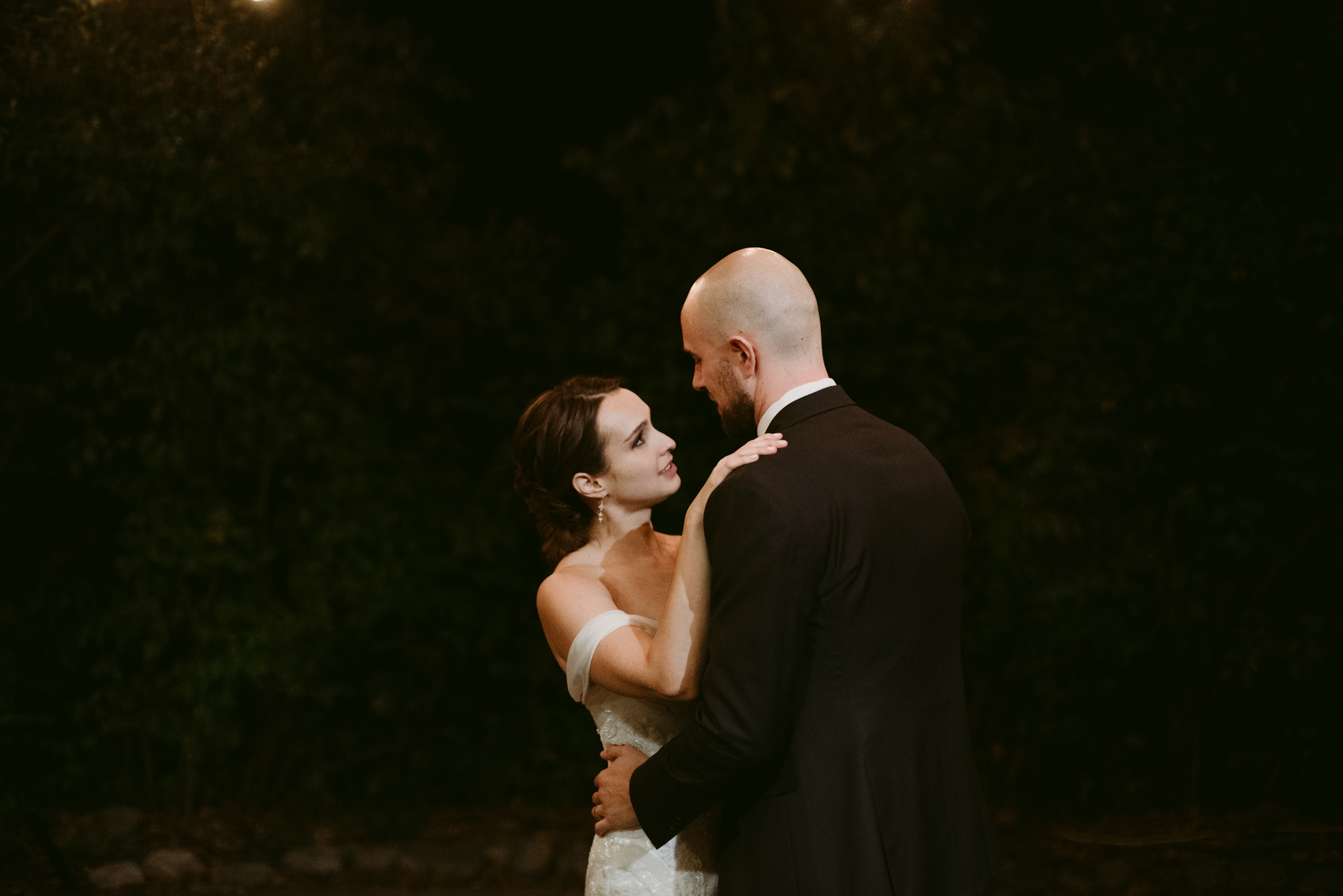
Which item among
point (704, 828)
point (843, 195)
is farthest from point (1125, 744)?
point (704, 828)

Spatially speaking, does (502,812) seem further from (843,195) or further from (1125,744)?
(843,195)

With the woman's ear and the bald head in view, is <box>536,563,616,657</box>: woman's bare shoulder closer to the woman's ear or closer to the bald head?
the woman's ear

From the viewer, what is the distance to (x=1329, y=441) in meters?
4.15

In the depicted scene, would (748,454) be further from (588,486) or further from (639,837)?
(639,837)

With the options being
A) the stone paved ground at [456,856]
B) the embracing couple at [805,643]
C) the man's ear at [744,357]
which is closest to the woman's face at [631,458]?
the embracing couple at [805,643]

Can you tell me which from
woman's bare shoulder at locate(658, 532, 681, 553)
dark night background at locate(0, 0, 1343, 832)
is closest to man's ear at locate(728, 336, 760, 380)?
woman's bare shoulder at locate(658, 532, 681, 553)

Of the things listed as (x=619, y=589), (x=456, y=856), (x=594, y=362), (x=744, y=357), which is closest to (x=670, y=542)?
(x=619, y=589)

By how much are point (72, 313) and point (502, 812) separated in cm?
308

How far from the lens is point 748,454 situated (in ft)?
5.16

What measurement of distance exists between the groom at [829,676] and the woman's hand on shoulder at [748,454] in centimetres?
2

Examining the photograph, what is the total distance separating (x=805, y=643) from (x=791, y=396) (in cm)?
42

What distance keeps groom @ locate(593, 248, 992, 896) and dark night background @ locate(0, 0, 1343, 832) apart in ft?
8.98

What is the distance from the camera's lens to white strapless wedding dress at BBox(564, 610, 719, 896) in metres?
1.98

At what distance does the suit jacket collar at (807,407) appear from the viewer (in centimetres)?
166
